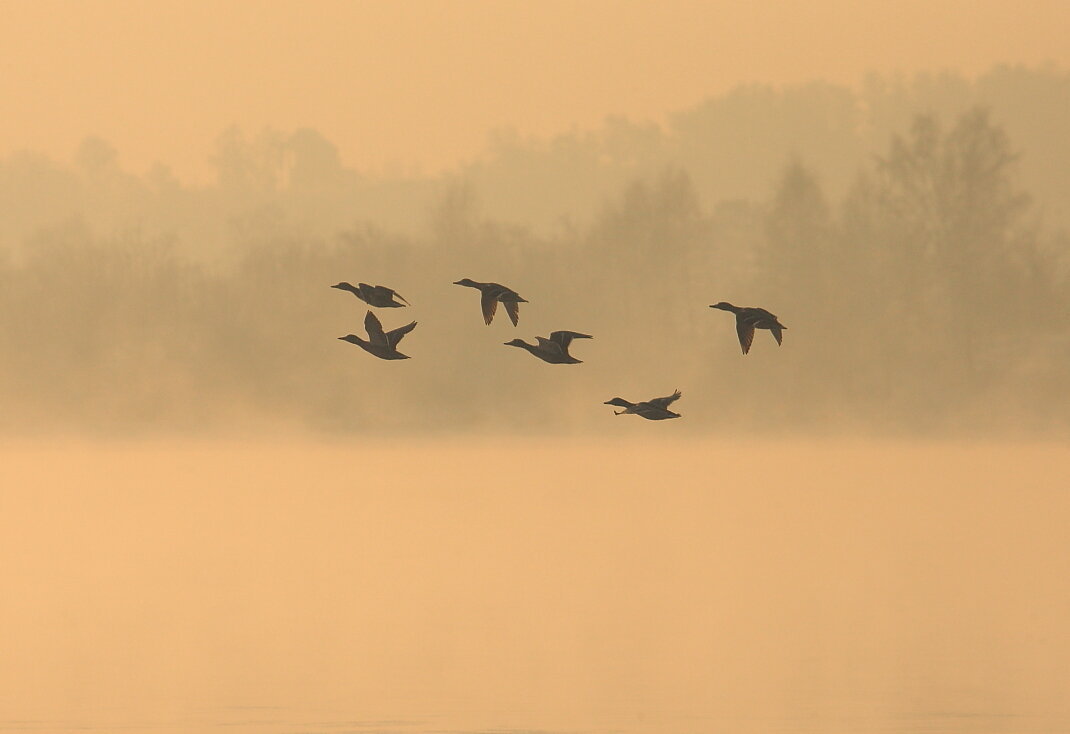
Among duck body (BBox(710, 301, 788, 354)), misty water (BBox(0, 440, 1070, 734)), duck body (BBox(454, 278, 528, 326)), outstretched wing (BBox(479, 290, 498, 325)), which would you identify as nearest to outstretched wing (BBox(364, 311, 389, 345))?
duck body (BBox(454, 278, 528, 326))

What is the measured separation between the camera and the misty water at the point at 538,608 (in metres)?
22.5

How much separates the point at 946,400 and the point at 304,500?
32528 millimetres

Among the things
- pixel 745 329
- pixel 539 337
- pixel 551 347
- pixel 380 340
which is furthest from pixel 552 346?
pixel 745 329

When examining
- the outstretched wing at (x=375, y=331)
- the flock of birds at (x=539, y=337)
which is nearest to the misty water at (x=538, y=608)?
the flock of birds at (x=539, y=337)

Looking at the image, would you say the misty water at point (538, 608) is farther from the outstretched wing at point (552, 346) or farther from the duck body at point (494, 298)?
the duck body at point (494, 298)

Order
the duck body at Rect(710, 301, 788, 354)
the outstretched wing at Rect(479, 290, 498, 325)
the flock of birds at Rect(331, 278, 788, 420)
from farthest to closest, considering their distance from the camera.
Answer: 1. the outstretched wing at Rect(479, 290, 498, 325)
2. the flock of birds at Rect(331, 278, 788, 420)
3. the duck body at Rect(710, 301, 788, 354)

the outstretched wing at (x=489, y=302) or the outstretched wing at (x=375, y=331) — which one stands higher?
the outstretched wing at (x=489, y=302)

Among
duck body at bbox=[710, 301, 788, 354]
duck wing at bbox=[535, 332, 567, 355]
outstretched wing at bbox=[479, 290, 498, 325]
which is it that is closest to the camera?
duck body at bbox=[710, 301, 788, 354]

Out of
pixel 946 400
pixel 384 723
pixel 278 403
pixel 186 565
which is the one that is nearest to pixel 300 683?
pixel 384 723

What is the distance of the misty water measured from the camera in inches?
887

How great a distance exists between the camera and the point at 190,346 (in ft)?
272

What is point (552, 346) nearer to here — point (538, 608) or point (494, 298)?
point (494, 298)

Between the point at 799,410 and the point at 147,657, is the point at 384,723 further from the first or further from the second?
the point at 799,410

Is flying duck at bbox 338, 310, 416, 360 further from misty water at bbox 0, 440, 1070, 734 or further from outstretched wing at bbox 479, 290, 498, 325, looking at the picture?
misty water at bbox 0, 440, 1070, 734
